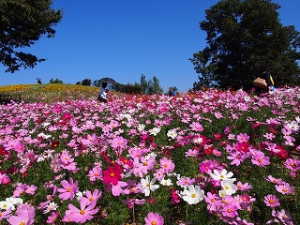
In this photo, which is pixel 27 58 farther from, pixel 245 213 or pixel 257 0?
pixel 257 0

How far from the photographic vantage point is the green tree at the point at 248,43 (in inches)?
1053

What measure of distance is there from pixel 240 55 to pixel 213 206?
2927 cm

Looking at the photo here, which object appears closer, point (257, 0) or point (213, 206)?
point (213, 206)

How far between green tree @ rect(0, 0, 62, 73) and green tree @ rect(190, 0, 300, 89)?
19.2 metres

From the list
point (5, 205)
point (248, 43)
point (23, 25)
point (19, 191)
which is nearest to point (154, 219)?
point (5, 205)

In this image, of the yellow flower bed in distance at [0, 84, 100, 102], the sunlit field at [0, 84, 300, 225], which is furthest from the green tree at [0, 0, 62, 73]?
the sunlit field at [0, 84, 300, 225]

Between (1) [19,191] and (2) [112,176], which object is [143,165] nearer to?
(2) [112,176]

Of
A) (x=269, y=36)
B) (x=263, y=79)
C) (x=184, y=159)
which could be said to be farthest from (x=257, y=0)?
(x=184, y=159)

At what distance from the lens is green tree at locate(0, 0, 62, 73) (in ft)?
38.6

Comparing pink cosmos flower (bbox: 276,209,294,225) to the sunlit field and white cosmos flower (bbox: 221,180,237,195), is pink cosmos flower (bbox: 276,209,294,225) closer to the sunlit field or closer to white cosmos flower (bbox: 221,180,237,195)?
the sunlit field

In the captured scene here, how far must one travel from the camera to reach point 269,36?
26.9 m

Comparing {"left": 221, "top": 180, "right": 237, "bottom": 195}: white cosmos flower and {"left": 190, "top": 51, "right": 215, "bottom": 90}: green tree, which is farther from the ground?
{"left": 190, "top": 51, "right": 215, "bottom": 90}: green tree

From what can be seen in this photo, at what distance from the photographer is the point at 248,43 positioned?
28.2 metres

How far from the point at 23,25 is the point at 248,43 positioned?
2282 cm
